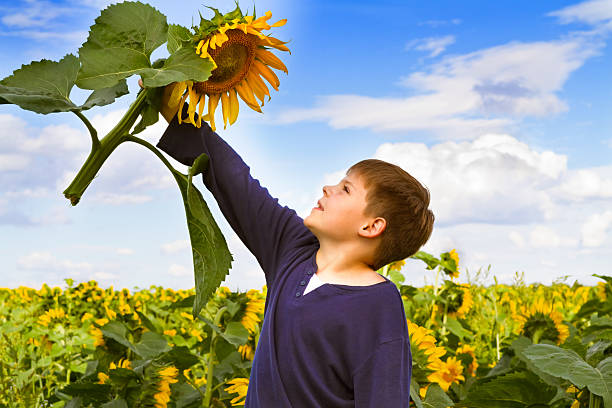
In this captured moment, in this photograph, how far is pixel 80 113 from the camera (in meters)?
1.42

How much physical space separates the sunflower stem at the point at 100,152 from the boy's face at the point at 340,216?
48 centimetres

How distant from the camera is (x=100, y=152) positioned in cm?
147

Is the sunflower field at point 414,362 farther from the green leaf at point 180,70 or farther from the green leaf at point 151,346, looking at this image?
the green leaf at point 180,70

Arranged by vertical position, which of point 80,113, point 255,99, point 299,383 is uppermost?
point 255,99

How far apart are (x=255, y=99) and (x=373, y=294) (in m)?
0.51

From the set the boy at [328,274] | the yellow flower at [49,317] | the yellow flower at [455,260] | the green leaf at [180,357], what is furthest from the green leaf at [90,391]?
the yellow flower at [49,317]

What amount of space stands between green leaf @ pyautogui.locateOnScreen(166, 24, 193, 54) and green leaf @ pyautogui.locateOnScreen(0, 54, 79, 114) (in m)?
0.18

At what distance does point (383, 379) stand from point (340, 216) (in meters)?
0.39

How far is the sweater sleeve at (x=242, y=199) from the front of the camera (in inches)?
69.2

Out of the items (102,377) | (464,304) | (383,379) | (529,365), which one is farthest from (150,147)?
(464,304)

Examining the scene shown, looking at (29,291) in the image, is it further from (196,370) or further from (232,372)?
(232,372)

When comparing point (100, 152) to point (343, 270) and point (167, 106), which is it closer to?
point (167, 106)

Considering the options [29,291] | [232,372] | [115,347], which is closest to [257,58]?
[232,372]

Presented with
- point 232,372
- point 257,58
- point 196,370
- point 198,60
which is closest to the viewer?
point 198,60
